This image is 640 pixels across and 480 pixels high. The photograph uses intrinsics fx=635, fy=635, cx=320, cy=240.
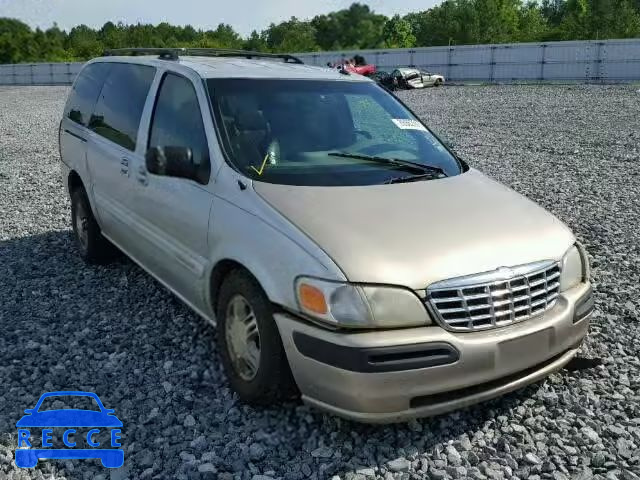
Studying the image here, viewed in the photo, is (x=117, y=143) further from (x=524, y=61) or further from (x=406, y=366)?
(x=524, y=61)

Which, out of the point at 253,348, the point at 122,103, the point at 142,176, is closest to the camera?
the point at 253,348

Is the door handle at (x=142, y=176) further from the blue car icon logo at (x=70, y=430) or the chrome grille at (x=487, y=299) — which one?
the chrome grille at (x=487, y=299)

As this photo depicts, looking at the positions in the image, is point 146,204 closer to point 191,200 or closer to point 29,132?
point 191,200

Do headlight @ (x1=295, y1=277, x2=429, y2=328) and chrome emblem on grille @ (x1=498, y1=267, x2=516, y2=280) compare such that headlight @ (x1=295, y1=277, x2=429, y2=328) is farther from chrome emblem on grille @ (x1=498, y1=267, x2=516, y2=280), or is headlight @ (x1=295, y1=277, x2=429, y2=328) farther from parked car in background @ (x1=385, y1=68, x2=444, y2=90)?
parked car in background @ (x1=385, y1=68, x2=444, y2=90)

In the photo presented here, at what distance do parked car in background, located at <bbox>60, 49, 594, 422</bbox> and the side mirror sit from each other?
0.03ft

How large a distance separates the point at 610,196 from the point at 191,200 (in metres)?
6.44

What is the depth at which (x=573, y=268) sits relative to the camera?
3.51 meters

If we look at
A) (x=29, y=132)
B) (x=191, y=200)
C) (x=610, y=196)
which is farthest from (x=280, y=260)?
(x=29, y=132)

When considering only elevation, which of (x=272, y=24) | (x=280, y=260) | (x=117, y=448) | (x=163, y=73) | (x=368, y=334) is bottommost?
(x=117, y=448)

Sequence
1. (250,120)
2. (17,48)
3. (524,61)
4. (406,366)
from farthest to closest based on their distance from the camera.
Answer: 1. (17,48)
2. (524,61)
3. (250,120)
4. (406,366)

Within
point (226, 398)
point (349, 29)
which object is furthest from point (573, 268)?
point (349, 29)

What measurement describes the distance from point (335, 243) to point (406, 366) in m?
0.67

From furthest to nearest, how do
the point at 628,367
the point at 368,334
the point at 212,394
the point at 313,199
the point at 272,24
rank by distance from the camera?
the point at 272,24
the point at 628,367
the point at 212,394
the point at 313,199
the point at 368,334

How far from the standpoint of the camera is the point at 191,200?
391 centimetres
